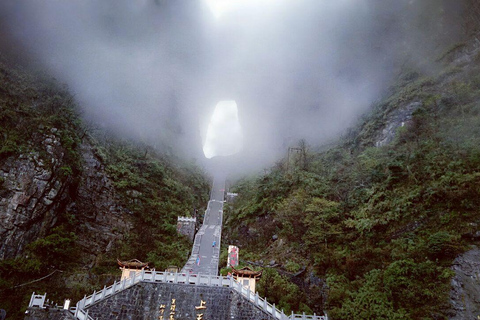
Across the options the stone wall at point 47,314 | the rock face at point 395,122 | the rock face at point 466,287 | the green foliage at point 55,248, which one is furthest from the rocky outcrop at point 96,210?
the rock face at point 395,122

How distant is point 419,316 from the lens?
11.8 metres

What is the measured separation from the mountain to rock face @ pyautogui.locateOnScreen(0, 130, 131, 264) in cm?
5

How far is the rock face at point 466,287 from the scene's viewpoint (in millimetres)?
11250

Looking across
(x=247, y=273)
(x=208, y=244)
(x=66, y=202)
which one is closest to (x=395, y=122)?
(x=208, y=244)

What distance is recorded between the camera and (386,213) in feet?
54.8

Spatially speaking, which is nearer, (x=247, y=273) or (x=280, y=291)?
(x=247, y=273)

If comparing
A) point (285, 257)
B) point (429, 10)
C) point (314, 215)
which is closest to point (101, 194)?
point (285, 257)

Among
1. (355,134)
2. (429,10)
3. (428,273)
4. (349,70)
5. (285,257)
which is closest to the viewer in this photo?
(428,273)

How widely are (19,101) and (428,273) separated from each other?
87.0 ft

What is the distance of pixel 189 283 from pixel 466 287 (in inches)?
462

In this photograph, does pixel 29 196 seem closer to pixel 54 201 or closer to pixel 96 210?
pixel 54 201

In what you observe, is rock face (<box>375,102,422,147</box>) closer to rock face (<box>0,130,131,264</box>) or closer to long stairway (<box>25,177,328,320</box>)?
long stairway (<box>25,177,328,320</box>)

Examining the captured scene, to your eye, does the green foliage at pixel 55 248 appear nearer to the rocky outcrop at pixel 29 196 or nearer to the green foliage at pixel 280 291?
the rocky outcrop at pixel 29 196

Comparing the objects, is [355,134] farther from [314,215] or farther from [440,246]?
[440,246]
